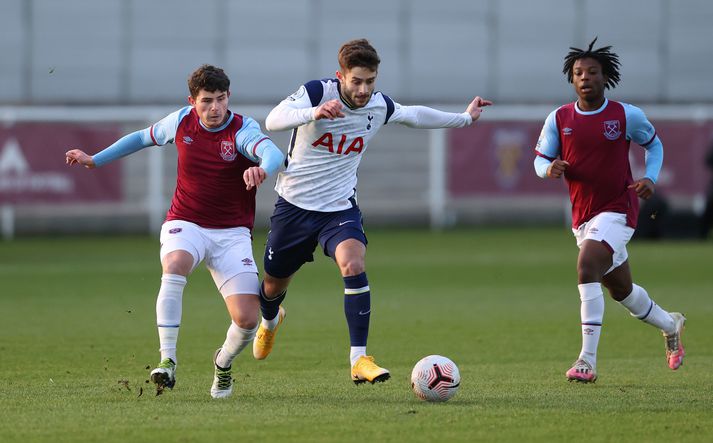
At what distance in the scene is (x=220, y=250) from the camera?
817 centimetres

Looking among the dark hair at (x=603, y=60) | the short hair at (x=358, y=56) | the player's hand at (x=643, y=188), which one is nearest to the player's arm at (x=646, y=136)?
the player's hand at (x=643, y=188)

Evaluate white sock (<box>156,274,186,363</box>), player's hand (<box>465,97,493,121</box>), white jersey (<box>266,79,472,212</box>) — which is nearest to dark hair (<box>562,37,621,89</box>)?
player's hand (<box>465,97,493,121</box>)

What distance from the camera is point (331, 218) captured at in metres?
8.53

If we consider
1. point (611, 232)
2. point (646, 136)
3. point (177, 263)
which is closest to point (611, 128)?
point (646, 136)

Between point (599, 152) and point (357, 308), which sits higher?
point (599, 152)

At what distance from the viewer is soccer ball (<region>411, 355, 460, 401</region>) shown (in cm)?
759

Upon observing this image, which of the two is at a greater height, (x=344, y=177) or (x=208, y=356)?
(x=344, y=177)

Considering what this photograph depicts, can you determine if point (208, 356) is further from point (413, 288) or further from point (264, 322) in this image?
point (413, 288)

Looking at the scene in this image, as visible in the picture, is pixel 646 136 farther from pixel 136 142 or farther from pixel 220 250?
pixel 136 142

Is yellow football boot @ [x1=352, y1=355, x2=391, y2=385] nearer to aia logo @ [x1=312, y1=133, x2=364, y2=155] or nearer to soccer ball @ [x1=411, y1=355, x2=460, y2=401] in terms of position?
soccer ball @ [x1=411, y1=355, x2=460, y2=401]

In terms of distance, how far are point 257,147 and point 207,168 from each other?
19.4 inches

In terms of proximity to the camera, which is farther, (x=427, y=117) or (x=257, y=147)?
(x=427, y=117)

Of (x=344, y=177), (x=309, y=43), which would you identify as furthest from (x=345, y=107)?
(x=309, y=43)

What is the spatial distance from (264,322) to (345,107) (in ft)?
6.14
